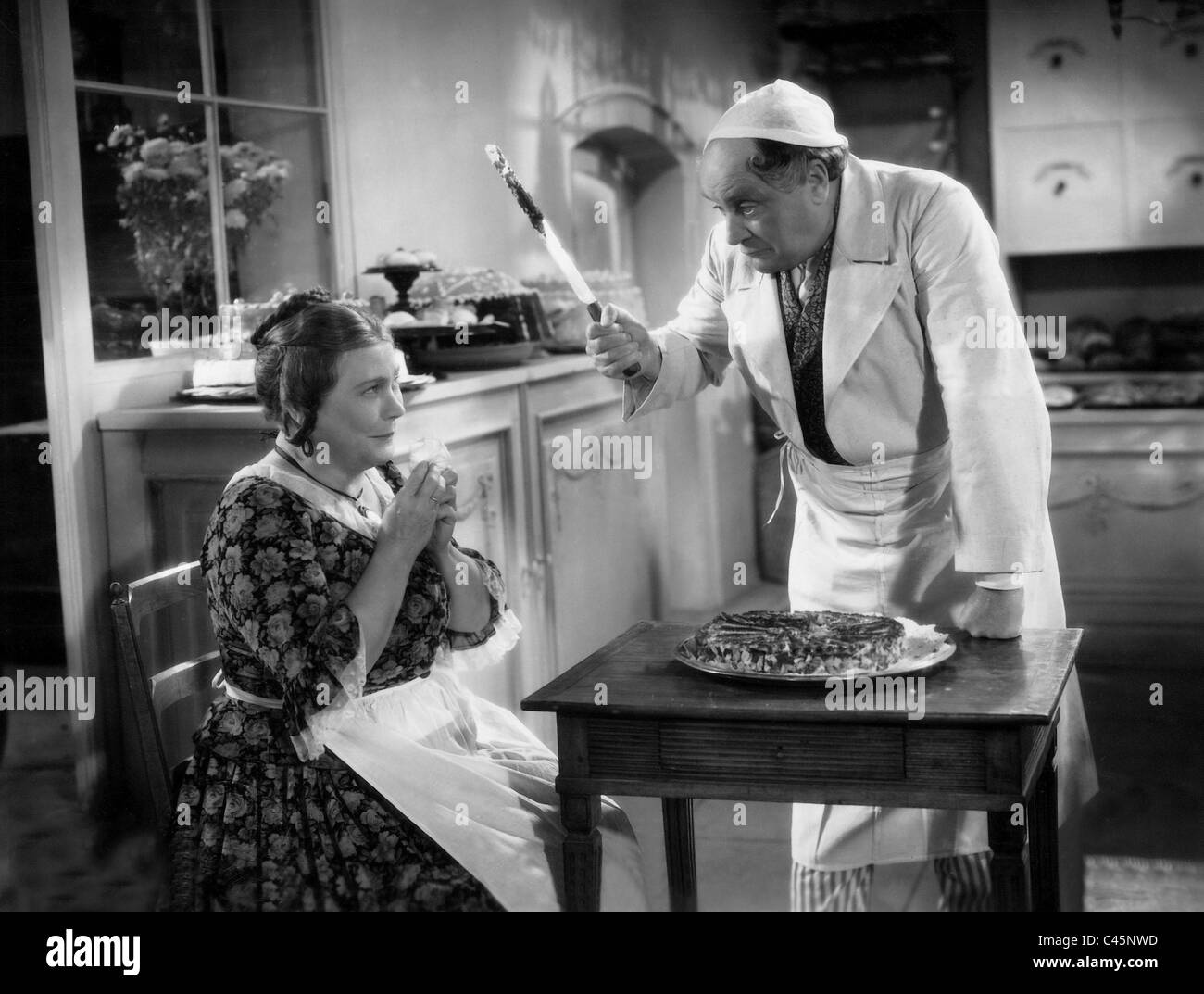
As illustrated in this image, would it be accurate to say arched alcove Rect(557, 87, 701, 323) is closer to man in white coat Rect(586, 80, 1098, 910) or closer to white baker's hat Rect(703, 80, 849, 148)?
man in white coat Rect(586, 80, 1098, 910)

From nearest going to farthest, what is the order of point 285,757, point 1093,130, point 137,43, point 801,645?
point 801,645 → point 285,757 → point 137,43 → point 1093,130

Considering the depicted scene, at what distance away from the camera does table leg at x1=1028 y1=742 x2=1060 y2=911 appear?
2189mm

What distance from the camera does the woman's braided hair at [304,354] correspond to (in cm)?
210

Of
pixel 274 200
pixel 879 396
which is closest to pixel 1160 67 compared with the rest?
pixel 274 200

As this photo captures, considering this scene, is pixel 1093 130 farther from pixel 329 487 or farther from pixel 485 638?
pixel 329 487

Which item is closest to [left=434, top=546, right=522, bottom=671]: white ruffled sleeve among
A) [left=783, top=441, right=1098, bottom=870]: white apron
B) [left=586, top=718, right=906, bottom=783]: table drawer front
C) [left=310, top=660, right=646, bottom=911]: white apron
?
[left=310, top=660, right=646, bottom=911]: white apron

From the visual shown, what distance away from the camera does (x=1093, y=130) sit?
571cm

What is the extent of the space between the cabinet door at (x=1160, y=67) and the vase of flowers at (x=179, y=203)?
12.1 feet

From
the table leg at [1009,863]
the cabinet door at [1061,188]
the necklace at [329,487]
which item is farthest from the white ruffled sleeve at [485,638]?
the cabinet door at [1061,188]

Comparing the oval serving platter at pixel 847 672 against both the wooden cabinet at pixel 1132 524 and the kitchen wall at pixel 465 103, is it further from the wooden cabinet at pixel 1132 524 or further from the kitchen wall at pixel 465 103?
the wooden cabinet at pixel 1132 524

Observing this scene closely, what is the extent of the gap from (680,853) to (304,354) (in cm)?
102

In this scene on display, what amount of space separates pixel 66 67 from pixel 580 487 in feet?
6.27

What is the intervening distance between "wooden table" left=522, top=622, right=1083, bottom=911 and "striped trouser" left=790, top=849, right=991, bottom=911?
0.43 metres
